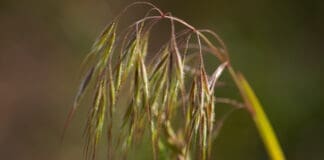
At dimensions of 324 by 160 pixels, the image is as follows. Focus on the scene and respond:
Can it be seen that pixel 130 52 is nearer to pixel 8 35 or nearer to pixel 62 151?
pixel 62 151

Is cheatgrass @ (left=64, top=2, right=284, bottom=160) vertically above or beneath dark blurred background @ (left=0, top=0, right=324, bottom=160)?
above

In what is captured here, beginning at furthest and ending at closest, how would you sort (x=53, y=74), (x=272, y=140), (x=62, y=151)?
(x=53, y=74) < (x=62, y=151) < (x=272, y=140)

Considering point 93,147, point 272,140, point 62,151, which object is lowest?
point 62,151

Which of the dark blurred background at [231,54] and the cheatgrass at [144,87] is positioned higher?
the cheatgrass at [144,87]

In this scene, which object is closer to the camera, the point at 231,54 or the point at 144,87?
the point at 144,87

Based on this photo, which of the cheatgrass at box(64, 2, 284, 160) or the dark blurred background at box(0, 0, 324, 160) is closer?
the cheatgrass at box(64, 2, 284, 160)

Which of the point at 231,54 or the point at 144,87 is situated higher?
the point at 144,87

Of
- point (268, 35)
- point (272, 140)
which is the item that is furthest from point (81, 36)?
point (272, 140)

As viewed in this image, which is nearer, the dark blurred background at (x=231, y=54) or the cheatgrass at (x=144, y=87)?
the cheatgrass at (x=144, y=87)
